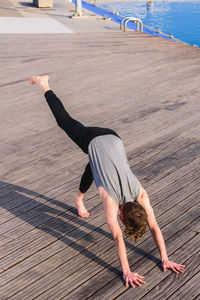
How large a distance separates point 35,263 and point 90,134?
1.23m

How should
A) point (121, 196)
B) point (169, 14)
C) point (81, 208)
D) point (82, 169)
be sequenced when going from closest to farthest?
point (121, 196) → point (81, 208) → point (82, 169) → point (169, 14)

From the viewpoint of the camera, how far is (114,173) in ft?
9.61

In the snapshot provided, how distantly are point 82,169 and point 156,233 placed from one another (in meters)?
1.93

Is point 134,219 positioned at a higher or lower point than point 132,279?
higher

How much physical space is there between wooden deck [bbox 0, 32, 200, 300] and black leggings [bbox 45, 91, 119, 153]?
850 mm

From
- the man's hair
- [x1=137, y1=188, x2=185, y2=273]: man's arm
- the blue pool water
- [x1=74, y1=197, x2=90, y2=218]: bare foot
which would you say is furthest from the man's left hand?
the blue pool water

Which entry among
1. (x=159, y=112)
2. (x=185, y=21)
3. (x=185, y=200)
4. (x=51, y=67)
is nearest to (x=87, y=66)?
(x=51, y=67)

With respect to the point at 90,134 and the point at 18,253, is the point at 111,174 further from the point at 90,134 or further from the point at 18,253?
the point at 18,253

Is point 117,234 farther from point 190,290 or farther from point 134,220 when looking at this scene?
point 190,290

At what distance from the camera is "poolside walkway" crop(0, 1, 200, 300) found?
10.2 ft

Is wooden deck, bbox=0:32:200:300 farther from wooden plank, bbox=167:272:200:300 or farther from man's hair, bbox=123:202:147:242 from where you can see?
man's hair, bbox=123:202:147:242

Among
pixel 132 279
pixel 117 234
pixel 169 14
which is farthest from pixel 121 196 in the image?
pixel 169 14

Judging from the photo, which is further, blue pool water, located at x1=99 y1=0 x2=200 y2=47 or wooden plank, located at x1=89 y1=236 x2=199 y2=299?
blue pool water, located at x1=99 y1=0 x2=200 y2=47

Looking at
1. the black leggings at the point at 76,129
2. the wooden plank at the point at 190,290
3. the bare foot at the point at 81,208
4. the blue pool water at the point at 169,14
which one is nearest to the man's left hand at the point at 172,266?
the wooden plank at the point at 190,290
